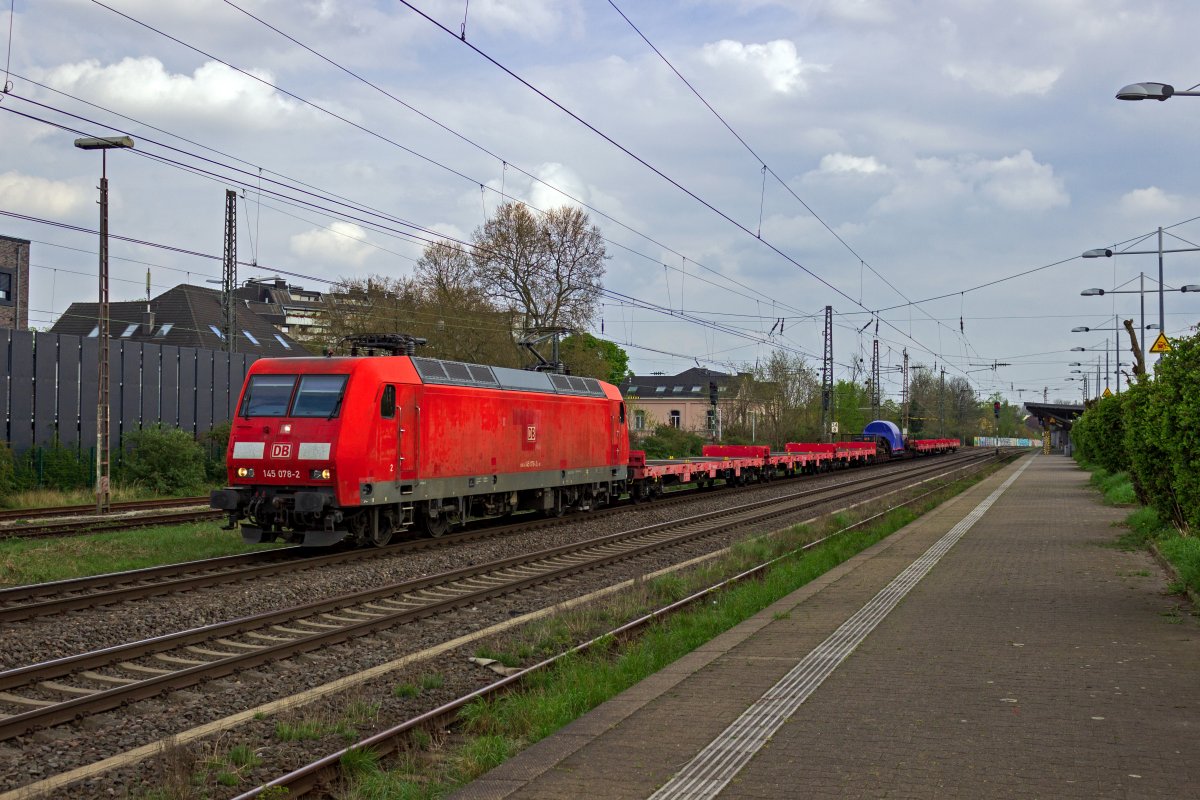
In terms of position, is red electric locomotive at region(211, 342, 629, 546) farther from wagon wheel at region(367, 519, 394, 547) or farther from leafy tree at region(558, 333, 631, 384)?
leafy tree at region(558, 333, 631, 384)

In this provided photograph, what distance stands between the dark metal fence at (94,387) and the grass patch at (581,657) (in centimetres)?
2010

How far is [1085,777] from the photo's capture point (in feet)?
17.6

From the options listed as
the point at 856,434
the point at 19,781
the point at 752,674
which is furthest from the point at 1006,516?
the point at 856,434

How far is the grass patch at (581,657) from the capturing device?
6305 mm

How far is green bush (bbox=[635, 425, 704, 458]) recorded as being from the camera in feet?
176

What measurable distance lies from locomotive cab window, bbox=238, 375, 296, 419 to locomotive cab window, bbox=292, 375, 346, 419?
0.20 metres

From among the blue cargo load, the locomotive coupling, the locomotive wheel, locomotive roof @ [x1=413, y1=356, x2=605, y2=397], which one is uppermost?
locomotive roof @ [x1=413, y1=356, x2=605, y2=397]

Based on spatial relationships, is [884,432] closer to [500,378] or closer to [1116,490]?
[1116,490]

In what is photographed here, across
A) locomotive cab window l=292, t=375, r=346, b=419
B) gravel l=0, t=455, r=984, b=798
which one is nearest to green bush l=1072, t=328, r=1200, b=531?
gravel l=0, t=455, r=984, b=798

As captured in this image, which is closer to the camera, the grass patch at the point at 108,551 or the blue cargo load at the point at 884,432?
the grass patch at the point at 108,551

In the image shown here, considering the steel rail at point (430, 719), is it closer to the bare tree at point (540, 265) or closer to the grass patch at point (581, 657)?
the grass patch at point (581, 657)

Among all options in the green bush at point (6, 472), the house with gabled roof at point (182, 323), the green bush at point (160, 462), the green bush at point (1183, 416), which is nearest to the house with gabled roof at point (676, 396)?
the house with gabled roof at point (182, 323)

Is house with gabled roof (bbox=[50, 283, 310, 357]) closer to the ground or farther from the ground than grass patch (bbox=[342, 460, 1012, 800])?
farther from the ground

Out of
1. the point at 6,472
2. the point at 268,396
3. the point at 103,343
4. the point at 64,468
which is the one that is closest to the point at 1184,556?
the point at 268,396
